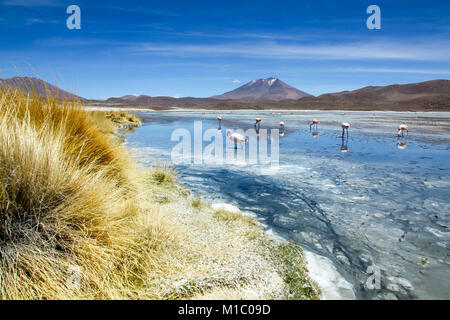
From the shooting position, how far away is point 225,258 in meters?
2.37

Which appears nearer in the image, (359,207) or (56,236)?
(56,236)

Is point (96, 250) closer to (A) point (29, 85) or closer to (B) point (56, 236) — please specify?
(B) point (56, 236)

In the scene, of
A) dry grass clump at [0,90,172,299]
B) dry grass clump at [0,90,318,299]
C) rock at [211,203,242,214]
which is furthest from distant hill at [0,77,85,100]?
rock at [211,203,242,214]

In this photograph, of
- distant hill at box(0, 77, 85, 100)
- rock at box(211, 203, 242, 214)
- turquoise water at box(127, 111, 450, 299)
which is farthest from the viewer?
rock at box(211, 203, 242, 214)

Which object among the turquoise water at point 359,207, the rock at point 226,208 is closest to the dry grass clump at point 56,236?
the rock at point 226,208

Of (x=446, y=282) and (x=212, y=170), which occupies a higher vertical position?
(x=212, y=170)

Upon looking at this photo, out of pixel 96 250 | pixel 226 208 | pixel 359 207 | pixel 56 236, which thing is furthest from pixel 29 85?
pixel 359 207

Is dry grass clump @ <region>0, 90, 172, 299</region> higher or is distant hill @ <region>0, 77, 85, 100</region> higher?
distant hill @ <region>0, 77, 85, 100</region>

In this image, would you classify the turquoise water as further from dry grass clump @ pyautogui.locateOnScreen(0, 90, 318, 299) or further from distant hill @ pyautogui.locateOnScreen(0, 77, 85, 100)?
distant hill @ pyautogui.locateOnScreen(0, 77, 85, 100)

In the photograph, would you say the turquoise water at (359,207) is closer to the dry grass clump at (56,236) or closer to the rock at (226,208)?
the rock at (226,208)
